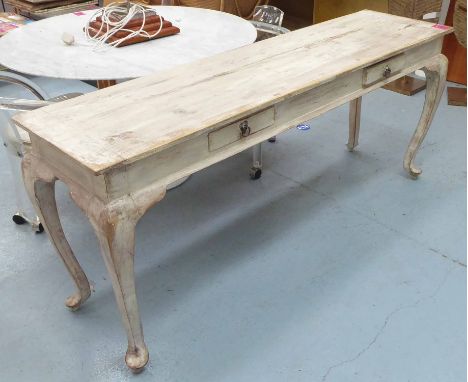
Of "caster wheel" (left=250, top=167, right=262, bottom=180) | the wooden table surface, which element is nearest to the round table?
the wooden table surface

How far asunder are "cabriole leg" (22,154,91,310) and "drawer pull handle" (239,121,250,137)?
1.72 feet

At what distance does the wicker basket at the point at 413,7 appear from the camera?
3088 mm

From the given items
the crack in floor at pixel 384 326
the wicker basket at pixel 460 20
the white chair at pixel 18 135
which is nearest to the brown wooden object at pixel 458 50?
the wicker basket at pixel 460 20

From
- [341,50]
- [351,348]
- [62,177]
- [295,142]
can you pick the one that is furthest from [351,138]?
[62,177]

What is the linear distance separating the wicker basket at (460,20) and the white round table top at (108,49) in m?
1.37

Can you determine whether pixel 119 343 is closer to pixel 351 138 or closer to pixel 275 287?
pixel 275 287

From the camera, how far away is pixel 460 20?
3.03m

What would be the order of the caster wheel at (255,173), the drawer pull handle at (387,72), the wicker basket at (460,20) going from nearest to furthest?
the drawer pull handle at (387,72) < the caster wheel at (255,173) < the wicker basket at (460,20)

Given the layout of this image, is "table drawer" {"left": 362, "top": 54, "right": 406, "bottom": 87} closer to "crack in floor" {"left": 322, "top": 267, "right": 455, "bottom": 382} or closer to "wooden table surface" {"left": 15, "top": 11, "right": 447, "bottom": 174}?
"wooden table surface" {"left": 15, "top": 11, "right": 447, "bottom": 174}

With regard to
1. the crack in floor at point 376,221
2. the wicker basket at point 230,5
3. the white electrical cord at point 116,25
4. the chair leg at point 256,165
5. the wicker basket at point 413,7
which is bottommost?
the crack in floor at point 376,221

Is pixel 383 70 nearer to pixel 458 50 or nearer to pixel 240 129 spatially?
pixel 240 129

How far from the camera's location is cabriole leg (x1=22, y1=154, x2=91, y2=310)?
1.45m

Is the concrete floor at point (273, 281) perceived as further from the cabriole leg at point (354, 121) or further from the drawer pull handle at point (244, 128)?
the drawer pull handle at point (244, 128)

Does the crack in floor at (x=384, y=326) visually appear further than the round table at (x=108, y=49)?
No
